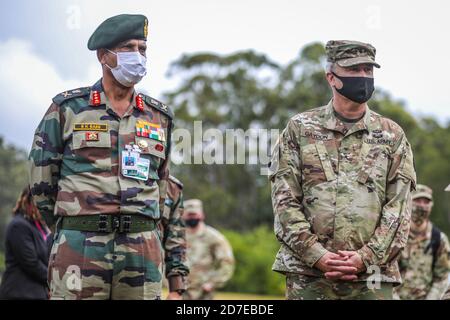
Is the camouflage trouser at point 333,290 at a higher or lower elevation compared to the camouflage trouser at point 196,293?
higher

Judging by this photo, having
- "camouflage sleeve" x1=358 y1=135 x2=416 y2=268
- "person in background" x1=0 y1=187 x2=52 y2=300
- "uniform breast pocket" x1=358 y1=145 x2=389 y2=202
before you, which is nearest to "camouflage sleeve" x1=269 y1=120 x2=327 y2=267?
"camouflage sleeve" x1=358 y1=135 x2=416 y2=268

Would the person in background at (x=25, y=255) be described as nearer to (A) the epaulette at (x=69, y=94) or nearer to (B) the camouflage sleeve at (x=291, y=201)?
(A) the epaulette at (x=69, y=94)

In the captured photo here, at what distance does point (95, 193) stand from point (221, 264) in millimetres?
7450

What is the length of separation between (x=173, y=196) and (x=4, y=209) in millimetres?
19148

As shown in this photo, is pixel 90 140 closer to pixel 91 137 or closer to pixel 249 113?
pixel 91 137

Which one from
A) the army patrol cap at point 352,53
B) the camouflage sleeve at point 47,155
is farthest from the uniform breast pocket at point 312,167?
the camouflage sleeve at point 47,155

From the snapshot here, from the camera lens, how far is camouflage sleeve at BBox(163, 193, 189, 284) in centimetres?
738

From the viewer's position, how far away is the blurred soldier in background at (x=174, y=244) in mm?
7367

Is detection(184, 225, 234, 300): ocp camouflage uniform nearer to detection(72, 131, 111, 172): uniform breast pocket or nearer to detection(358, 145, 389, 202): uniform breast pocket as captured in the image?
detection(358, 145, 389, 202): uniform breast pocket

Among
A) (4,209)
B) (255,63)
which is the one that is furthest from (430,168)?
(4,209)

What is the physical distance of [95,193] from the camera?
220 inches

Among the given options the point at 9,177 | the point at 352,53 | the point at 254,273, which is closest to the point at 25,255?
the point at 352,53
